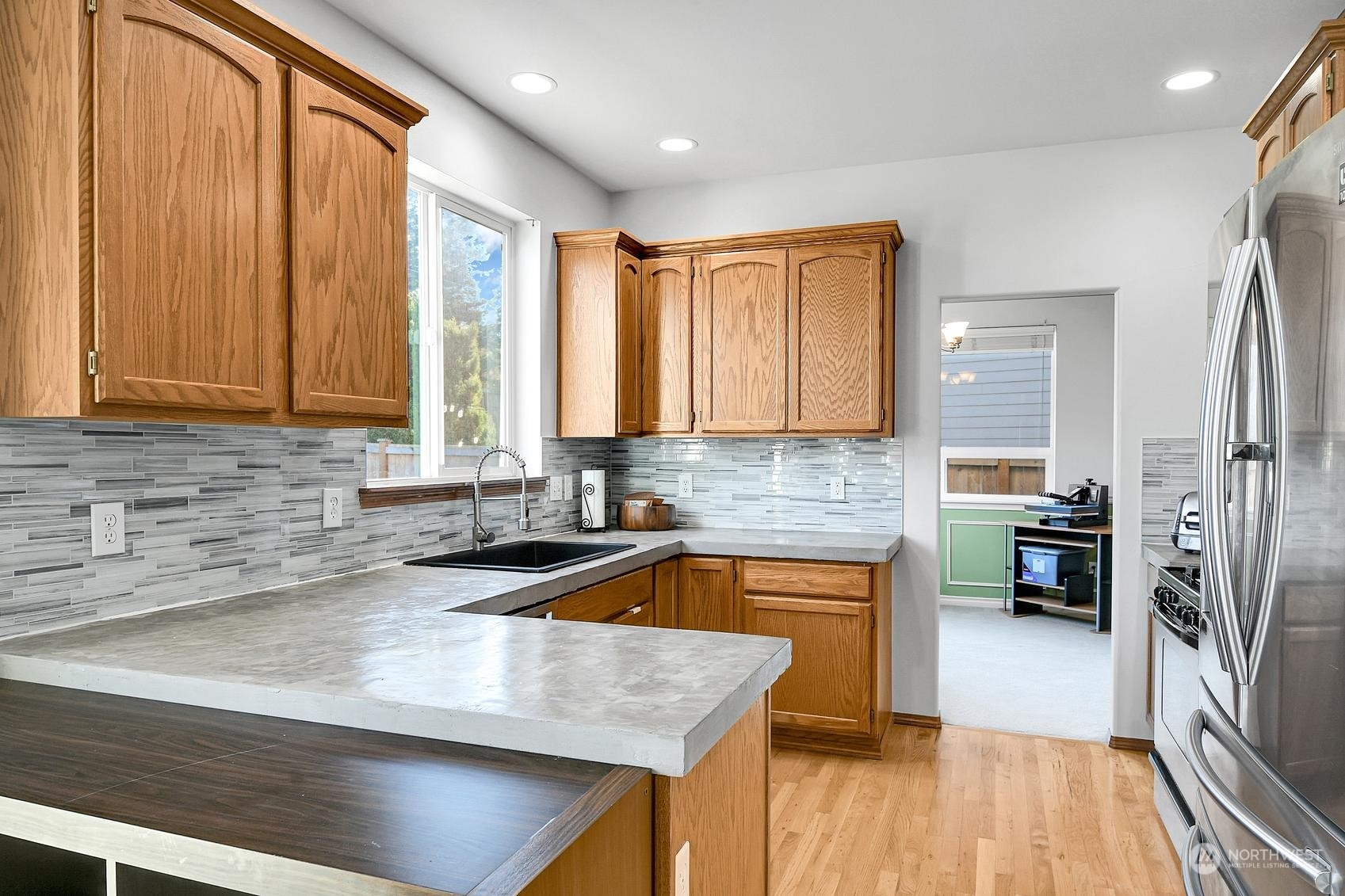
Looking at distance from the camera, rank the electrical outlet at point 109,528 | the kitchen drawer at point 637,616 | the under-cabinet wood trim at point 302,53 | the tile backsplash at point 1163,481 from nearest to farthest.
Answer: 1. the under-cabinet wood trim at point 302,53
2. the electrical outlet at point 109,528
3. the kitchen drawer at point 637,616
4. the tile backsplash at point 1163,481

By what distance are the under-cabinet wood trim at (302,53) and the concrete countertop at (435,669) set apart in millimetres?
1292

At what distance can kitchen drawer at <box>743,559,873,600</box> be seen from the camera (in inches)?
134

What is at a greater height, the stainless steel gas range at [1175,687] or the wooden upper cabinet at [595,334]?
the wooden upper cabinet at [595,334]

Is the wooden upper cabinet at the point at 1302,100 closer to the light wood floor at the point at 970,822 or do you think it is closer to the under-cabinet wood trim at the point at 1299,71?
the under-cabinet wood trim at the point at 1299,71

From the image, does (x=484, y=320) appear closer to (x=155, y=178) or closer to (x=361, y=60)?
(x=361, y=60)

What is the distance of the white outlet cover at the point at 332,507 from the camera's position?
8.16 feet

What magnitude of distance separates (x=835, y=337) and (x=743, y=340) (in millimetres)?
431

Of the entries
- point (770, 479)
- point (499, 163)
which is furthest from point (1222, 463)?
point (499, 163)

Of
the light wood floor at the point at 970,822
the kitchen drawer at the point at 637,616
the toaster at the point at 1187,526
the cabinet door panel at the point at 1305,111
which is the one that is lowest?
the light wood floor at the point at 970,822

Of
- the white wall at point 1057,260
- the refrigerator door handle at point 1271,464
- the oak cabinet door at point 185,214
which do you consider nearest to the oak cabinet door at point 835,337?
the white wall at point 1057,260

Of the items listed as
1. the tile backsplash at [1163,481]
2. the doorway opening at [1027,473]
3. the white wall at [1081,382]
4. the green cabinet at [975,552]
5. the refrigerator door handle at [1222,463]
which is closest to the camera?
the refrigerator door handle at [1222,463]

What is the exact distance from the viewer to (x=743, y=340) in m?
3.85

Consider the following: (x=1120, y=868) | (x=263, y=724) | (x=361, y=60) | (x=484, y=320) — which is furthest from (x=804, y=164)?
(x=263, y=724)

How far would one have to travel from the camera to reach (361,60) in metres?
2.63
